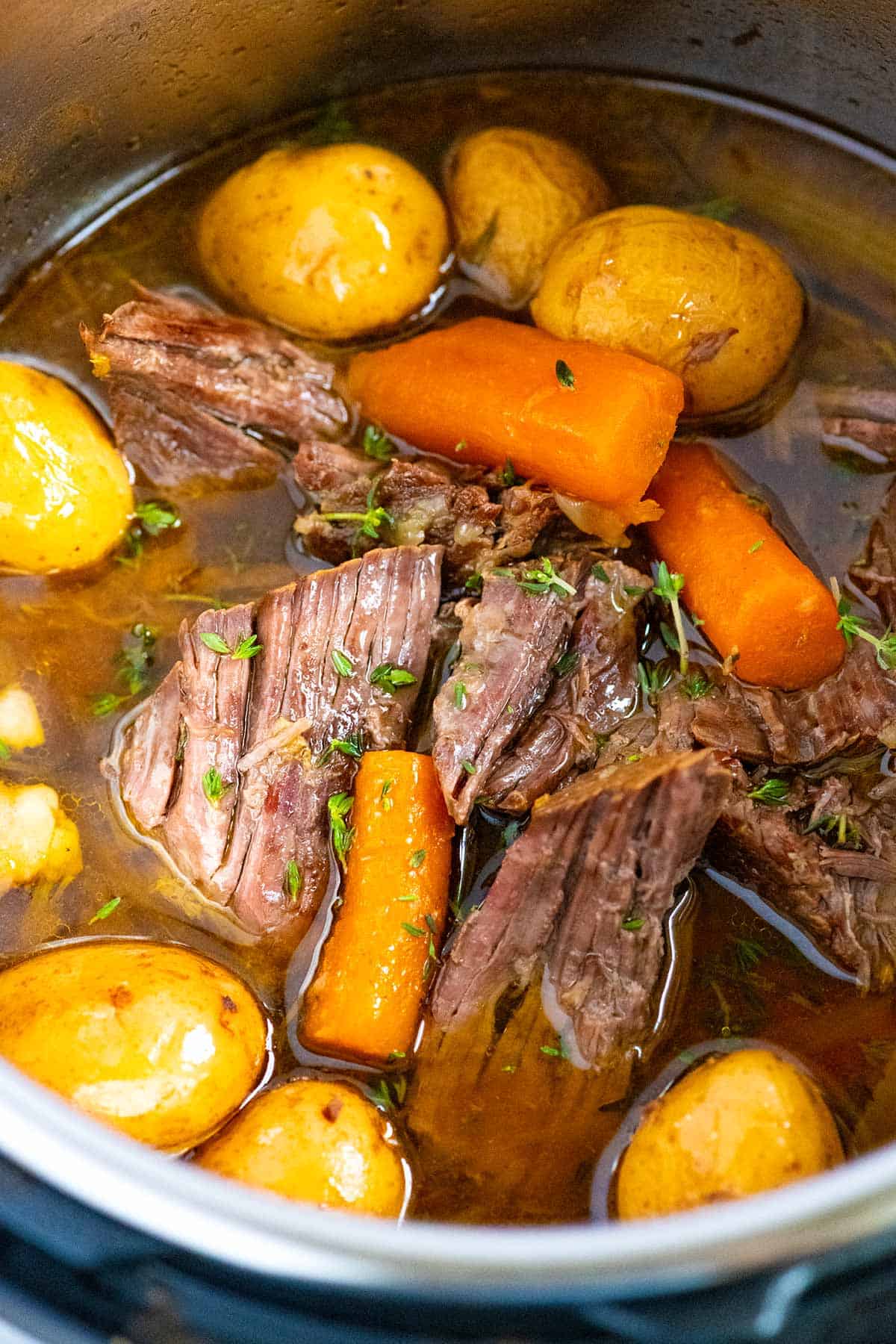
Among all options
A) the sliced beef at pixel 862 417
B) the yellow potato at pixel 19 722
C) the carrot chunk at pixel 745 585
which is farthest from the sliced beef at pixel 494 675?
the yellow potato at pixel 19 722

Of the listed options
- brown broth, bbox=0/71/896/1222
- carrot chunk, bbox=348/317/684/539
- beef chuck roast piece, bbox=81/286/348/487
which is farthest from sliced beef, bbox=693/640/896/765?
beef chuck roast piece, bbox=81/286/348/487

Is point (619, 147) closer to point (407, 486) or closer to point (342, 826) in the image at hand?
point (407, 486)

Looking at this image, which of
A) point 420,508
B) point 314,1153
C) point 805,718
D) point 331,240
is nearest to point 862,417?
point 805,718

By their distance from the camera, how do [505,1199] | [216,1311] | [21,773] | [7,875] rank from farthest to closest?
[21,773], [7,875], [505,1199], [216,1311]

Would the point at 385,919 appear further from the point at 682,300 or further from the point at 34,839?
the point at 682,300

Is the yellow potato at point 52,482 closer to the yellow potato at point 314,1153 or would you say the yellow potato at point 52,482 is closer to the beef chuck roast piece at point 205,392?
the beef chuck roast piece at point 205,392

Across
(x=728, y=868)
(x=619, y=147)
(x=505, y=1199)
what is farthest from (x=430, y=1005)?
(x=619, y=147)
